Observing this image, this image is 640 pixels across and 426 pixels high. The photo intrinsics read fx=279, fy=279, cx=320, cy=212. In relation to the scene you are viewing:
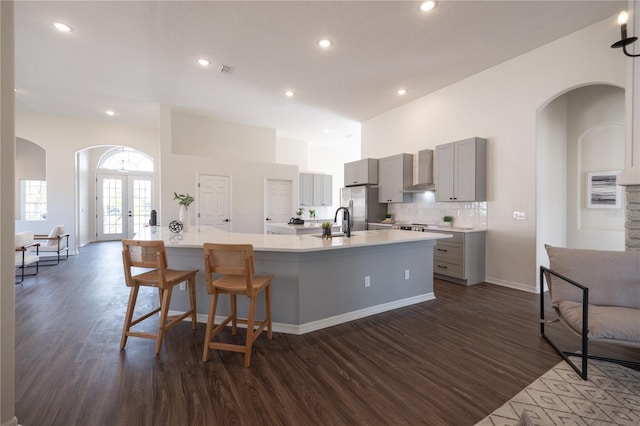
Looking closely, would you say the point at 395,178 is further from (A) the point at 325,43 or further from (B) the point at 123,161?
(B) the point at 123,161

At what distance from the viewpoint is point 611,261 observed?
237 centimetres

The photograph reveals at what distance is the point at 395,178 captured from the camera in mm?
5992

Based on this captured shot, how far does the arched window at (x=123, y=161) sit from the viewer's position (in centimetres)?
982

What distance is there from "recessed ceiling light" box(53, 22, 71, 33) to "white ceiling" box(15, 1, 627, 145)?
8 centimetres

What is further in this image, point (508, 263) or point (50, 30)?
point (508, 263)

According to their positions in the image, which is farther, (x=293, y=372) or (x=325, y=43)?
(x=325, y=43)

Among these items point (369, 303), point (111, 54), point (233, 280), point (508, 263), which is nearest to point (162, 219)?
point (111, 54)

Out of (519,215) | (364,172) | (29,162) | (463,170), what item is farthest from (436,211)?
(29,162)

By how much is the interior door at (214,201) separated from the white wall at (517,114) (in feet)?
17.2

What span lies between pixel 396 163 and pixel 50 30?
5760 millimetres

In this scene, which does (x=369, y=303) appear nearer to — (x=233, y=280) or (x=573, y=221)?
(x=233, y=280)

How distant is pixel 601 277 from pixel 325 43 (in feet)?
12.9

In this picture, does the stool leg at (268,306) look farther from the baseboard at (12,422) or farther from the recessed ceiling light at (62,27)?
the recessed ceiling light at (62,27)

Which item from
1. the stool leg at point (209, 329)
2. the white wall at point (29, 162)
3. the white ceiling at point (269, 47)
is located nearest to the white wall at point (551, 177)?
the white ceiling at point (269, 47)
